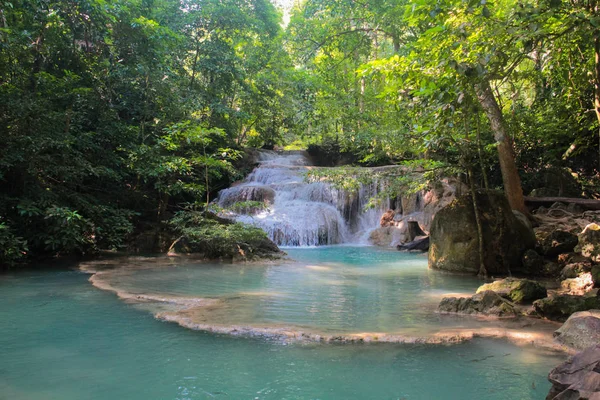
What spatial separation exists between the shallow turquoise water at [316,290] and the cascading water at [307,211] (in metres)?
4.35

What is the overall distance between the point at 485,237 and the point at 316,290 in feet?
12.8

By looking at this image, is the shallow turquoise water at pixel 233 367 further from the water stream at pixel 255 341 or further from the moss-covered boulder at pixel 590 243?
the moss-covered boulder at pixel 590 243

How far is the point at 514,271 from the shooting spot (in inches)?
332

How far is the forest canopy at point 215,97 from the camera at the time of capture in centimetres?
527

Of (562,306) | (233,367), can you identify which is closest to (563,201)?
(562,306)

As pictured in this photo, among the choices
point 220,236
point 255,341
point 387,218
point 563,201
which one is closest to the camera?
point 255,341

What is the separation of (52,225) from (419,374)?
7.99 m

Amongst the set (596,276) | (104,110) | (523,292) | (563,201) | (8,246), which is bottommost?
(523,292)

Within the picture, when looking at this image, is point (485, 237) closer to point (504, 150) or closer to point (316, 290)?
point (504, 150)

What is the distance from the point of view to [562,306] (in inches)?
189

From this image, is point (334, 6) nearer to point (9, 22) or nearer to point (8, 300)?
point (9, 22)

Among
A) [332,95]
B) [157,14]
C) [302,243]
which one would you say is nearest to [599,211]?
[302,243]

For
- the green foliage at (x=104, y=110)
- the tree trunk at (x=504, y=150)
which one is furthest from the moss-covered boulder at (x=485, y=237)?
the green foliage at (x=104, y=110)

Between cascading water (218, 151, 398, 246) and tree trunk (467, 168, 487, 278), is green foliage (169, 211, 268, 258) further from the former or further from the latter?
tree trunk (467, 168, 487, 278)
